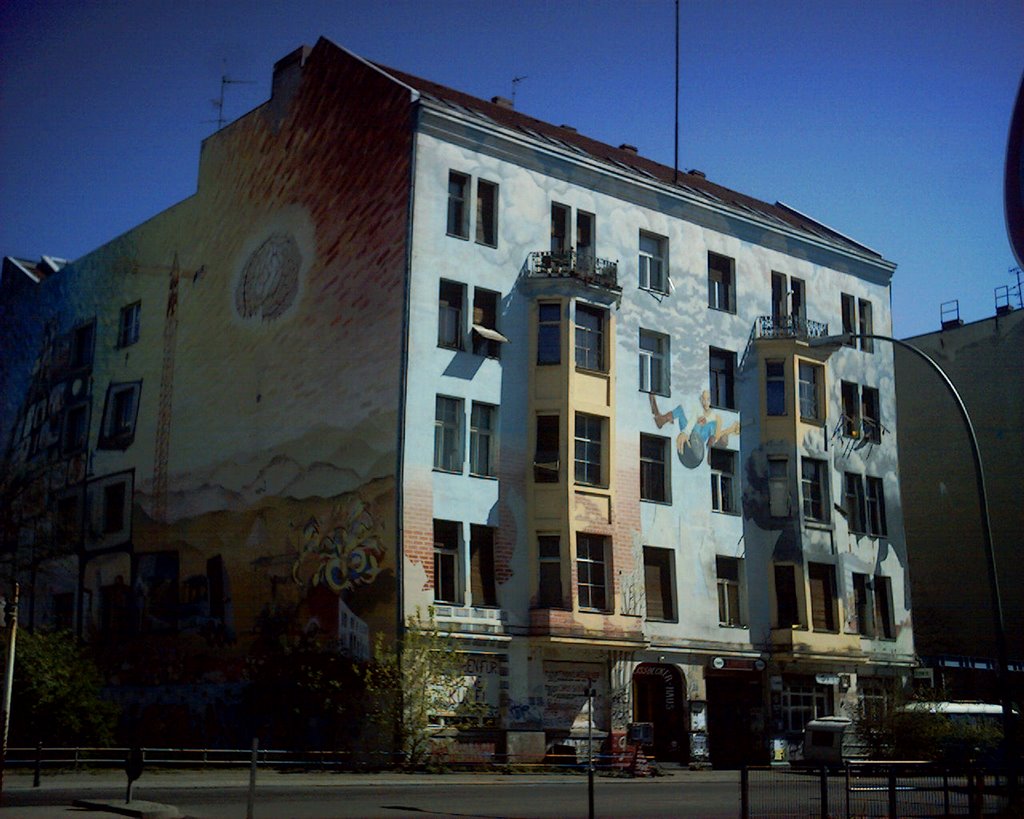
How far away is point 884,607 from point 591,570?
14.8 meters

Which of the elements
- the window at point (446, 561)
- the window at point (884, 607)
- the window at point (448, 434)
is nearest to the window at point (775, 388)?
the window at point (884, 607)

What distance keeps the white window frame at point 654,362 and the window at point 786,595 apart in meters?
7.75

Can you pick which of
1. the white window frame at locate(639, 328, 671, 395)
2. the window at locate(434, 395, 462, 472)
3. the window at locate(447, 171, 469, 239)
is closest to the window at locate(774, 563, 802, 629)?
the white window frame at locate(639, 328, 671, 395)

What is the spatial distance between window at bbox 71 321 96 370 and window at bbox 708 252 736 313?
2453 cm

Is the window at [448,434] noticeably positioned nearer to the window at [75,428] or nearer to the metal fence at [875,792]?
the window at [75,428]

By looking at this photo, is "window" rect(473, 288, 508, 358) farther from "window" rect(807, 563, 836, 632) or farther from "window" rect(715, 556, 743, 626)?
"window" rect(807, 563, 836, 632)

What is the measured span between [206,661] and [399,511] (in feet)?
33.3

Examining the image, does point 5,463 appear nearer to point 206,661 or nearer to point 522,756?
point 206,661

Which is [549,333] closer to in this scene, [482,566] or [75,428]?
[482,566]

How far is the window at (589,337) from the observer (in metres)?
41.2

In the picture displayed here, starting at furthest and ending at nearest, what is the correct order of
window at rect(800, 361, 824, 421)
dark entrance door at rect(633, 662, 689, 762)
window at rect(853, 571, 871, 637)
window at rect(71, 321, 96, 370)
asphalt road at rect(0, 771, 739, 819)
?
1. window at rect(71, 321, 96, 370)
2. window at rect(853, 571, 871, 637)
3. window at rect(800, 361, 824, 421)
4. dark entrance door at rect(633, 662, 689, 762)
5. asphalt road at rect(0, 771, 739, 819)

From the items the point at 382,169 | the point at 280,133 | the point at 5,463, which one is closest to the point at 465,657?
the point at 382,169

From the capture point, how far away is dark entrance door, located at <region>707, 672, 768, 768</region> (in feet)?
144

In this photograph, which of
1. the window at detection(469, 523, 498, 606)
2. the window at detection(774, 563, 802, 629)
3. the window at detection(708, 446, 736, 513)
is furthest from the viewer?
the window at detection(774, 563, 802, 629)
